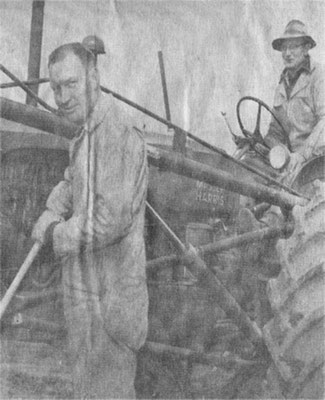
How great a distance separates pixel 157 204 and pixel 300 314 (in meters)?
1.10

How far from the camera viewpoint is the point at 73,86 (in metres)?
1.51

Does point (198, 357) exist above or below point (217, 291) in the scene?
below

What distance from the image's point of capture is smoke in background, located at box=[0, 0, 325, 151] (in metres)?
1.84

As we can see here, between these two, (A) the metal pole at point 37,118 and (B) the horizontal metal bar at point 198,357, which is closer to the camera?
(A) the metal pole at point 37,118

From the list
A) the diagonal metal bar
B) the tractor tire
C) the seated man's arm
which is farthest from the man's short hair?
the seated man's arm

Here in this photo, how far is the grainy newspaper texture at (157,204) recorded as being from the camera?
1.57m

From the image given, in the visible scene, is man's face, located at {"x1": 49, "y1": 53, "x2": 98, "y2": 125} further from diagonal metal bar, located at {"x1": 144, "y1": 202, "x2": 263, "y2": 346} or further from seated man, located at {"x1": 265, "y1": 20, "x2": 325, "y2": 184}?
seated man, located at {"x1": 265, "y1": 20, "x2": 325, "y2": 184}

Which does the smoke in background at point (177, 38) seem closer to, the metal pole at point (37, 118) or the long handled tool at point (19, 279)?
the metal pole at point (37, 118)

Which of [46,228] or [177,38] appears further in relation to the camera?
[177,38]

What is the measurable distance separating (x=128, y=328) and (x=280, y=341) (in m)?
0.43

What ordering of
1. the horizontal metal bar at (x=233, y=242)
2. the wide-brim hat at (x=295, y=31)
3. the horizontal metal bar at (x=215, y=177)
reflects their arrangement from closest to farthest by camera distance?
the horizontal metal bar at (x=215, y=177) → the horizontal metal bar at (x=233, y=242) → the wide-brim hat at (x=295, y=31)

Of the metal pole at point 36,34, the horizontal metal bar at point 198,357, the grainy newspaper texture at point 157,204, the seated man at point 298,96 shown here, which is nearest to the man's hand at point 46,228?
the grainy newspaper texture at point 157,204

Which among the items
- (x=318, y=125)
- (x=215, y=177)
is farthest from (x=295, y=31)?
(x=215, y=177)

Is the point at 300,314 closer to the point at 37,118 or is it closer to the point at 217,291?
the point at 217,291
